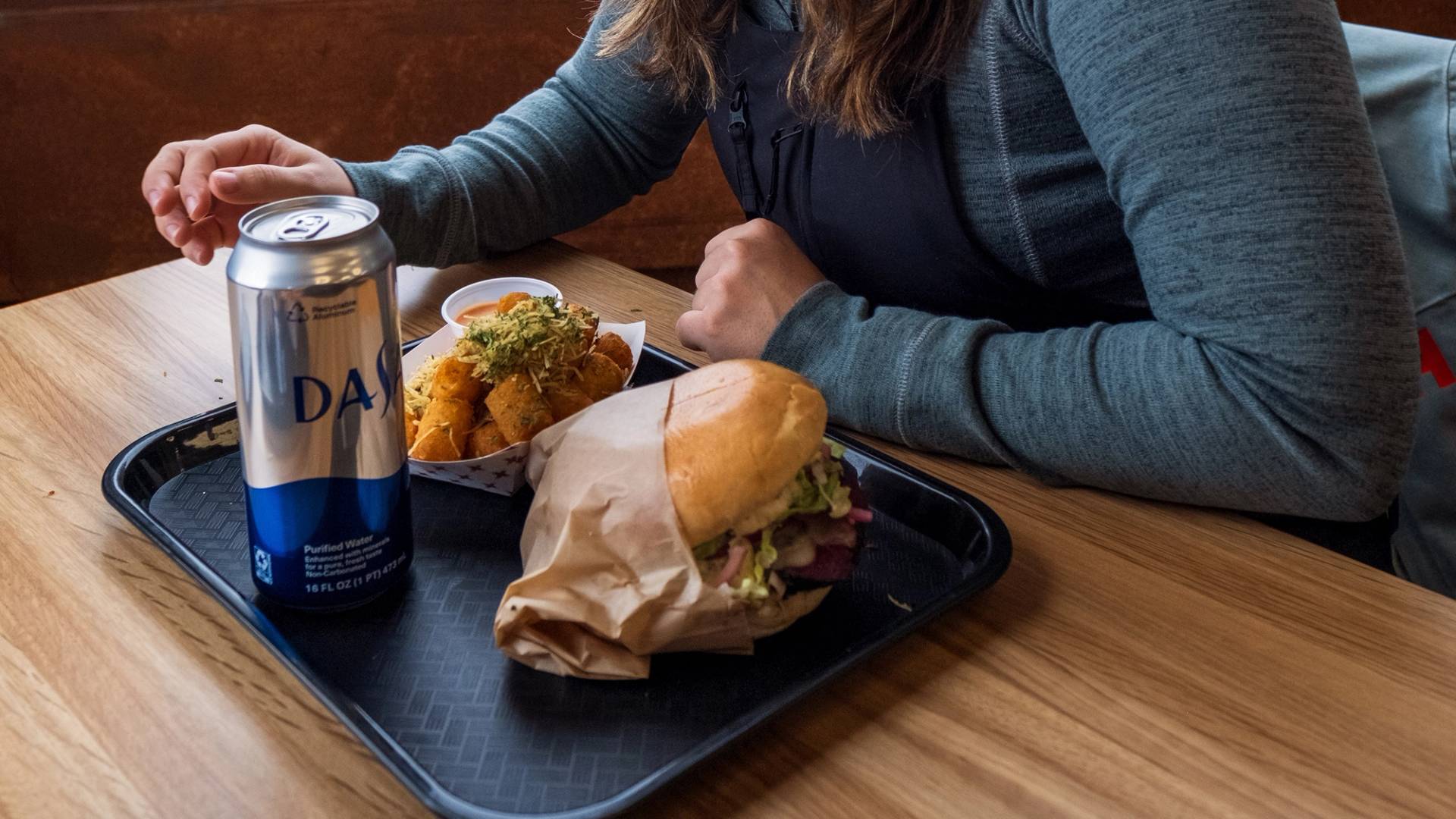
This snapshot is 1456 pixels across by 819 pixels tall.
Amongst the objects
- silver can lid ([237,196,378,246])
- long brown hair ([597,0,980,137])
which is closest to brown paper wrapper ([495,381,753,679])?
silver can lid ([237,196,378,246])

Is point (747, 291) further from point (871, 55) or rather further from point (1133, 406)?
point (1133, 406)

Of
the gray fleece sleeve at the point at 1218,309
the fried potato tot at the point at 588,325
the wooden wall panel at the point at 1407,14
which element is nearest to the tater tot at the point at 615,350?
the fried potato tot at the point at 588,325

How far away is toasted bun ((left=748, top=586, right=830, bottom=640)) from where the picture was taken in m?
0.71

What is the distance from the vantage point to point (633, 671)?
69cm

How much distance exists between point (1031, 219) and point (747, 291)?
0.25m

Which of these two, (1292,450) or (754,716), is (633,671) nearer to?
(754,716)

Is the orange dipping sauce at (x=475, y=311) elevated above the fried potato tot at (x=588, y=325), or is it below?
below

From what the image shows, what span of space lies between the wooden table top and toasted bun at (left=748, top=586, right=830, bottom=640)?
0.06 metres

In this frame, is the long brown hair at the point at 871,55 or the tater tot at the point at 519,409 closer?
the tater tot at the point at 519,409

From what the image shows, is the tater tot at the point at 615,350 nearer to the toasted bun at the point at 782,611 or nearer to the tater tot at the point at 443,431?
→ the tater tot at the point at 443,431

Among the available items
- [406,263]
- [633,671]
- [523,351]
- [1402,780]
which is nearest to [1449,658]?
[1402,780]

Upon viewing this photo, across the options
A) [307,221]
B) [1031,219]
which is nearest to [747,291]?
[1031,219]

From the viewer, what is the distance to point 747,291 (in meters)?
1.02

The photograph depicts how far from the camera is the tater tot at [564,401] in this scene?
88cm
